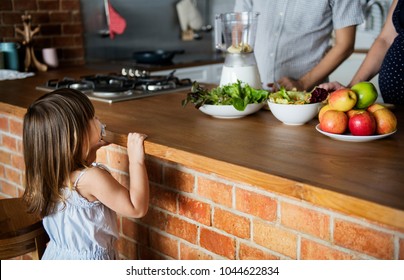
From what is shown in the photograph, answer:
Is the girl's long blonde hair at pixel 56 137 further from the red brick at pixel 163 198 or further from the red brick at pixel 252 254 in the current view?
the red brick at pixel 252 254

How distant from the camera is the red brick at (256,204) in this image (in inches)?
57.9

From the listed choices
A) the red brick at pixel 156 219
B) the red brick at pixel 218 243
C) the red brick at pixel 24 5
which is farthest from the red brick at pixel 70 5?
the red brick at pixel 218 243

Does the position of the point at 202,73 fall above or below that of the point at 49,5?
below

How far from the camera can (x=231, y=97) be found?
1649 mm

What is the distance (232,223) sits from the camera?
5.24 ft

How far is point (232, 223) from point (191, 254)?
250mm

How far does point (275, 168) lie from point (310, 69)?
153cm

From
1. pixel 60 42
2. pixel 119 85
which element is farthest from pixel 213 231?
pixel 60 42

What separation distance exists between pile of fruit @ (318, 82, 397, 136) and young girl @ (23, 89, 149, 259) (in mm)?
520

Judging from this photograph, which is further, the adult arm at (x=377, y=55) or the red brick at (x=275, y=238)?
the adult arm at (x=377, y=55)

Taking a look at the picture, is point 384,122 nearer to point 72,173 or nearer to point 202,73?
point 72,173

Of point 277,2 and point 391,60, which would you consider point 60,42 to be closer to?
point 277,2

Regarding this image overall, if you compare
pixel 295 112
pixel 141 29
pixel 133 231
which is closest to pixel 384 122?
pixel 295 112

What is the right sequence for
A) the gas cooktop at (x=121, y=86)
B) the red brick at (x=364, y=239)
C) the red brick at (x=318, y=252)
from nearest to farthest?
the red brick at (x=364, y=239), the red brick at (x=318, y=252), the gas cooktop at (x=121, y=86)
